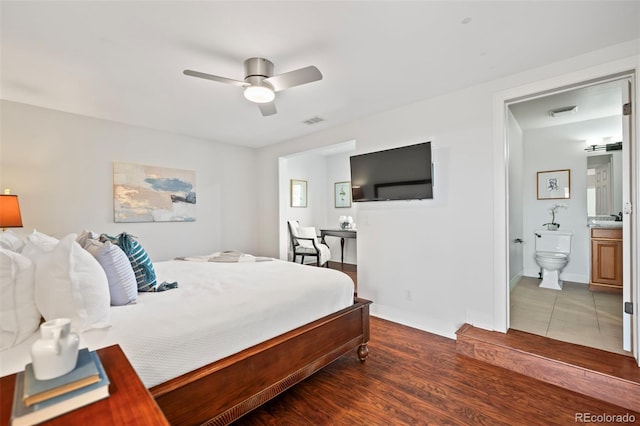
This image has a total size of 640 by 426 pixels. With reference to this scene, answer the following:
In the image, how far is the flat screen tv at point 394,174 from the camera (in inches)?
121

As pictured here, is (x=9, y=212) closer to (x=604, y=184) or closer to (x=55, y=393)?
(x=55, y=393)

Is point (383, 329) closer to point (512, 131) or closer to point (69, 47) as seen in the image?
point (512, 131)

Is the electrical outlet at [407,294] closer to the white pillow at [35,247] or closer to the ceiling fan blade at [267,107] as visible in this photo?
the ceiling fan blade at [267,107]

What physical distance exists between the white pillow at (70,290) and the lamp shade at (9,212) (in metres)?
1.99

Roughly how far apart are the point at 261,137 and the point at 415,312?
3.31 m

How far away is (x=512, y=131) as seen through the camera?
422 cm

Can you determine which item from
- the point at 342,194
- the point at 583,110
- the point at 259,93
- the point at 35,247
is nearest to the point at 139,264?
the point at 35,247

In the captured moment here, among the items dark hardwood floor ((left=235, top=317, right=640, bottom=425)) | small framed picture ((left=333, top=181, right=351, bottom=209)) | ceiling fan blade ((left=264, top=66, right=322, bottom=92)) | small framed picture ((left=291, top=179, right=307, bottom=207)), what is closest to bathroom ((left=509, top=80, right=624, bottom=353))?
dark hardwood floor ((left=235, top=317, right=640, bottom=425))

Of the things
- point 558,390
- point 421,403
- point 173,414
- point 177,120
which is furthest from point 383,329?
point 177,120

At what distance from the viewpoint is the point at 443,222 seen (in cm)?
303

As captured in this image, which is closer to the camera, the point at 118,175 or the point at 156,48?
Answer: the point at 156,48

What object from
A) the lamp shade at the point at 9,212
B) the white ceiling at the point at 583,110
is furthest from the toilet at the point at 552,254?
the lamp shade at the point at 9,212

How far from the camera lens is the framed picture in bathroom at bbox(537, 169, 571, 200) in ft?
15.2

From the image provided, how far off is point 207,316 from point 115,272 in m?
0.61
